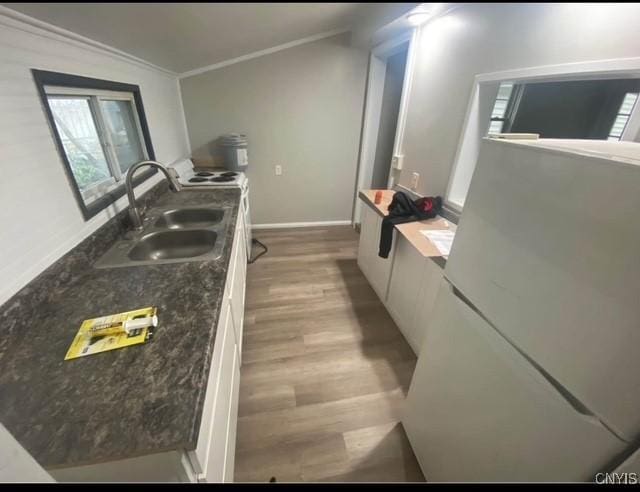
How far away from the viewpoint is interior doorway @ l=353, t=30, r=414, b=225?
254 cm

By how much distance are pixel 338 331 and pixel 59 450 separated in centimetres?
164

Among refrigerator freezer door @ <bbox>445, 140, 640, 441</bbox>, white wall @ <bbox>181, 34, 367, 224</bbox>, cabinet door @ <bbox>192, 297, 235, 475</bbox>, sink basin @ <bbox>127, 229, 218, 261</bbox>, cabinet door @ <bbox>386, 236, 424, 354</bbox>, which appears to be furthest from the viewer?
white wall @ <bbox>181, 34, 367, 224</bbox>

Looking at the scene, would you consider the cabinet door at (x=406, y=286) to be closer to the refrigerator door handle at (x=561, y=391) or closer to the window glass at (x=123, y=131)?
the refrigerator door handle at (x=561, y=391)

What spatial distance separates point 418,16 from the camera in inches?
74.6

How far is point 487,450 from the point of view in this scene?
2.71 ft

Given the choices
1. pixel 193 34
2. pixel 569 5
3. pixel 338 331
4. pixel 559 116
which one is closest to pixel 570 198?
pixel 569 5

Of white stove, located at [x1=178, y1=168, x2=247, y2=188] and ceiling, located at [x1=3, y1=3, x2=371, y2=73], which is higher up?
ceiling, located at [x1=3, y1=3, x2=371, y2=73]

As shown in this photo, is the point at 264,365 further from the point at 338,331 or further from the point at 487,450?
the point at 487,450

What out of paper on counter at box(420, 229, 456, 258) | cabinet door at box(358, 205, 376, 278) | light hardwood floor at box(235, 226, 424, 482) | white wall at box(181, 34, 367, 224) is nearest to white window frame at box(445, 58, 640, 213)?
paper on counter at box(420, 229, 456, 258)

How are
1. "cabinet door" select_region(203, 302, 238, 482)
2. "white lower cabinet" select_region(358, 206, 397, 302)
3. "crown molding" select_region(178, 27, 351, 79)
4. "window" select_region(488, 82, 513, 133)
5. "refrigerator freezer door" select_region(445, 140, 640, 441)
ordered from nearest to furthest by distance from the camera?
"refrigerator freezer door" select_region(445, 140, 640, 441) < "cabinet door" select_region(203, 302, 238, 482) < "window" select_region(488, 82, 513, 133) < "white lower cabinet" select_region(358, 206, 397, 302) < "crown molding" select_region(178, 27, 351, 79)

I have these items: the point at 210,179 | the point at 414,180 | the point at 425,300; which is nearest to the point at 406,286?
the point at 425,300

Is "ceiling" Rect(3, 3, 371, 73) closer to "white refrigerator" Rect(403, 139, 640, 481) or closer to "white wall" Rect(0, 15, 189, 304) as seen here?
"white wall" Rect(0, 15, 189, 304)

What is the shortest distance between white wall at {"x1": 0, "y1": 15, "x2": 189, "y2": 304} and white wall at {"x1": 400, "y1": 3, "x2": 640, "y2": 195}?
2104mm

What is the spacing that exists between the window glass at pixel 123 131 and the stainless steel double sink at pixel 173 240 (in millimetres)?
421
